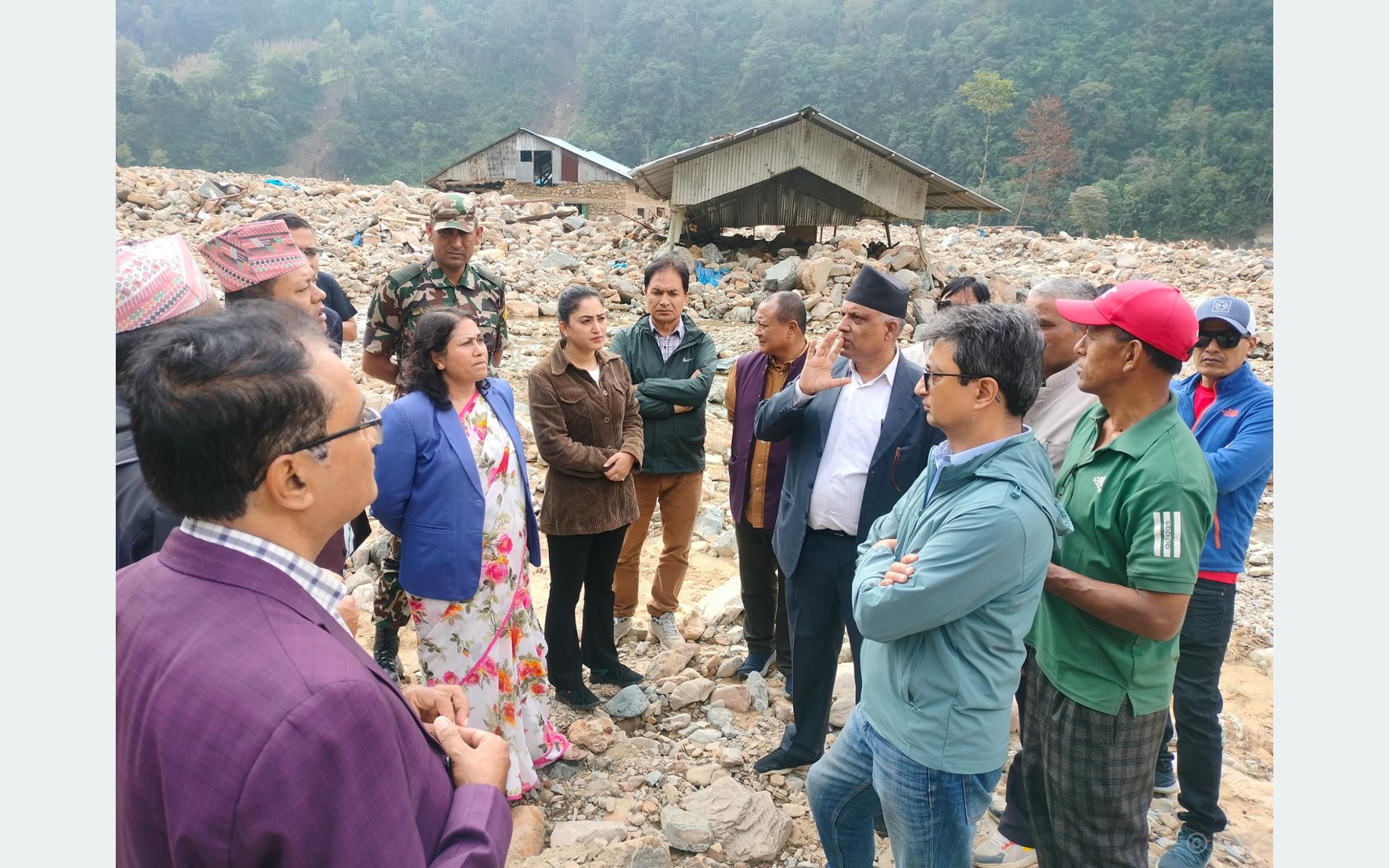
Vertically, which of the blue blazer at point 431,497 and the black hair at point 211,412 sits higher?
the black hair at point 211,412

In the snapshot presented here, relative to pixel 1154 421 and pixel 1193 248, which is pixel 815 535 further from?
pixel 1193 248

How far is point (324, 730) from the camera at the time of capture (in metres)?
1.07

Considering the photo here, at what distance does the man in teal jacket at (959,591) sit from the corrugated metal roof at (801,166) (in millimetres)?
14913

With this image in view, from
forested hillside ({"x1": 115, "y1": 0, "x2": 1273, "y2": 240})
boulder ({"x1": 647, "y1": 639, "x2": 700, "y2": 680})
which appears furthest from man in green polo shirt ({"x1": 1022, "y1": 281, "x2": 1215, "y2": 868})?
forested hillside ({"x1": 115, "y1": 0, "x2": 1273, "y2": 240})

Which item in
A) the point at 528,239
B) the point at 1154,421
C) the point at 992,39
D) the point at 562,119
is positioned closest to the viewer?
the point at 1154,421

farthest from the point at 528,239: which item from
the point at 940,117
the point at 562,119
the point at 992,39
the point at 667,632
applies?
the point at 562,119

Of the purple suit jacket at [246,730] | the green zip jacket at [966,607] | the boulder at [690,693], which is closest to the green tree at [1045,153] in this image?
the boulder at [690,693]

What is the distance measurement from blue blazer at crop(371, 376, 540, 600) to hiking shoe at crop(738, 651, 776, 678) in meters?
1.86

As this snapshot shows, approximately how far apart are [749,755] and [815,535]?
3.84ft

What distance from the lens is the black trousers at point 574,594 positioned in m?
3.90

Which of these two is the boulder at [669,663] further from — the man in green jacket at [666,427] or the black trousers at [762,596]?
the black trousers at [762,596]

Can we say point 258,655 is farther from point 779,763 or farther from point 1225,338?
point 1225,338

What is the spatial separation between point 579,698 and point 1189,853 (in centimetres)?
259

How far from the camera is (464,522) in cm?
304
